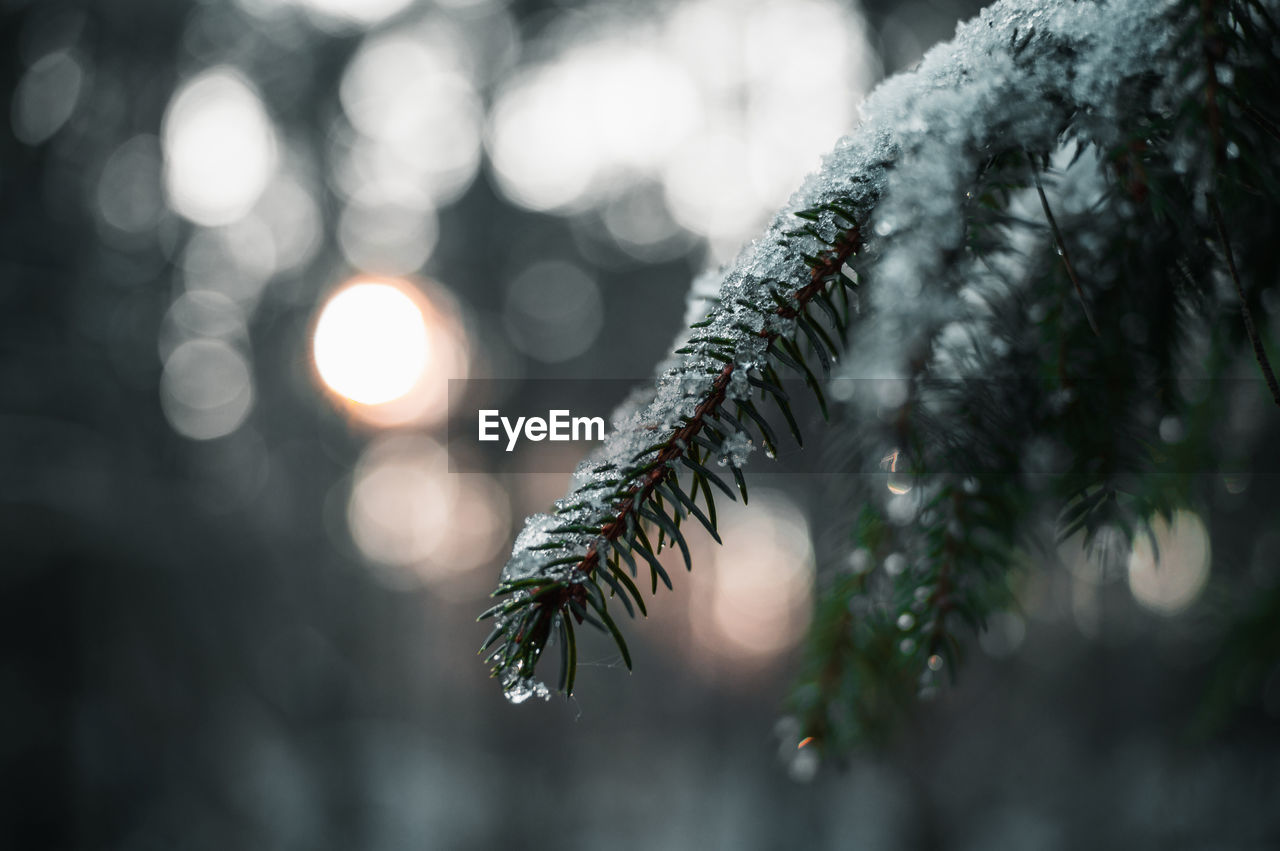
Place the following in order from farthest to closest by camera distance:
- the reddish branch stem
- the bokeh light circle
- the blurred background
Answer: the bokeh light circle
the blurred background
the reddish branch stem

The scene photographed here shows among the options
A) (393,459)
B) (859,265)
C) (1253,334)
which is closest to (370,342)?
(393,459)

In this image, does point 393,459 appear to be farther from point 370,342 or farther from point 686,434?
point 686,434

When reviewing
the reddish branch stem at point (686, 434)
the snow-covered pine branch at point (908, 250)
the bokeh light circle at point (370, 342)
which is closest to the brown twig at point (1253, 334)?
the snow-covered pine branch at point (908, 250)

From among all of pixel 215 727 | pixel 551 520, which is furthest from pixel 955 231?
pixel 215 727

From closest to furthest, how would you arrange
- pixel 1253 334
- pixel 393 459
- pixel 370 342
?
pixel 1253 334
pixel 370 342
pixel 393 459

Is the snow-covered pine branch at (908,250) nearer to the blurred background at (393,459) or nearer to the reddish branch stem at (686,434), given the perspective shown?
the reddish branch stem at (686,434)

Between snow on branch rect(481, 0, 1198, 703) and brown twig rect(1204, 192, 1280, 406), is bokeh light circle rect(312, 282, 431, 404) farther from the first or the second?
brown twig rect(1204, 192, 1280, 406)

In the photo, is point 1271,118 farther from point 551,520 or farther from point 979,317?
point 551,520

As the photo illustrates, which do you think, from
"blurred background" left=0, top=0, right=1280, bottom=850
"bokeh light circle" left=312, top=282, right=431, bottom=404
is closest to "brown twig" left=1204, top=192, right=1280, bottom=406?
"blurred background" left=0, top=0, right=1280, bottom=850
